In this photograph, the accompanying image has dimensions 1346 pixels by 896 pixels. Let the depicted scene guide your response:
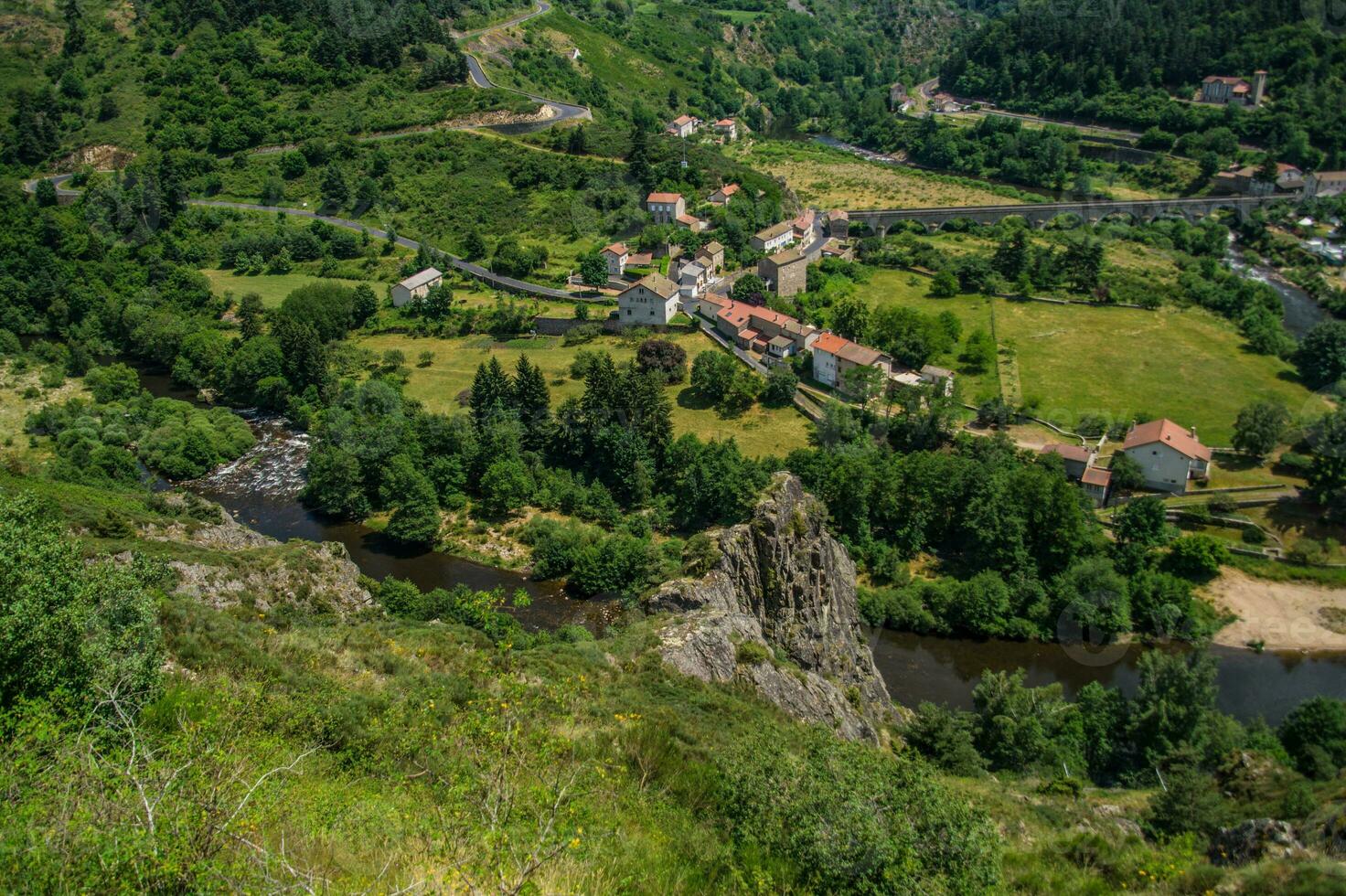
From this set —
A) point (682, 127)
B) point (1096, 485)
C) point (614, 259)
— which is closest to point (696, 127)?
point (682, 127)

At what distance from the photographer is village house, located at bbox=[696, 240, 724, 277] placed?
6056 centimetres

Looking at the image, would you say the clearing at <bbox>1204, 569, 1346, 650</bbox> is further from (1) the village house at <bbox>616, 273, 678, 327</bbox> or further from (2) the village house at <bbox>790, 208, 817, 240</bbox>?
(2) the village house at <bbox>790, 208, 817, 240</bbox>

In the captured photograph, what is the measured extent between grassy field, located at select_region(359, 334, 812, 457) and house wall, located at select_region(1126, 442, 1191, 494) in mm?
16045

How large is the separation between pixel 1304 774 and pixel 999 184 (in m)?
77.6

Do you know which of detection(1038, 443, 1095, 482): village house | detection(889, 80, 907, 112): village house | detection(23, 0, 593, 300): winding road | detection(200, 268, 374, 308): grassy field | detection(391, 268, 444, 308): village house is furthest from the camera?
detection(889, 80, 907, 112): village house

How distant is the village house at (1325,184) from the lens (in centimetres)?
8000

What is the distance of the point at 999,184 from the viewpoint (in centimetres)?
9119

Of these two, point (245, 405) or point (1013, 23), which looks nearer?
Result: point (245, 405)

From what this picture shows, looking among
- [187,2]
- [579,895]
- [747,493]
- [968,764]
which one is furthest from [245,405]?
[187,2]

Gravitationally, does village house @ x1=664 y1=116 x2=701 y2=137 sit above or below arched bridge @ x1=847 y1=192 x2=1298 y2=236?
above

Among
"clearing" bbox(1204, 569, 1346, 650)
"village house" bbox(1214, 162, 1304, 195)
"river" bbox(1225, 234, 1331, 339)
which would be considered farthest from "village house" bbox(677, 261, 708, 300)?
"village house" bbox(1214, 162, 1304, 195)

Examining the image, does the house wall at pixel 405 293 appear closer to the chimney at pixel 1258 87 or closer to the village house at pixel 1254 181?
the village house at pixel 1254 181

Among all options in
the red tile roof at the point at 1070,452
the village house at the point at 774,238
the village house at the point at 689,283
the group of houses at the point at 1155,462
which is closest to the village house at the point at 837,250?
the village house at the point at 774,238

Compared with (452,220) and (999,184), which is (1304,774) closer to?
(452,220)
